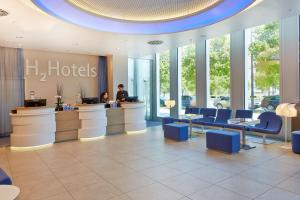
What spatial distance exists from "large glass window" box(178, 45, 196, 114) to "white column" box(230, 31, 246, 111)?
1.96 m

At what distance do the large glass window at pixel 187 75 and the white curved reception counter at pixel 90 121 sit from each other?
429 centimetres

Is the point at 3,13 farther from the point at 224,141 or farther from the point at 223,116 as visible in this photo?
the point at 223,116

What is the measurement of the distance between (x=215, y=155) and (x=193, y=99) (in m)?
4.91

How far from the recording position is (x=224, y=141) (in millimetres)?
5707

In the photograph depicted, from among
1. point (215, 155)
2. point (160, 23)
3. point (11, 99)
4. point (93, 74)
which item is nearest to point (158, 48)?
point (160, 23)

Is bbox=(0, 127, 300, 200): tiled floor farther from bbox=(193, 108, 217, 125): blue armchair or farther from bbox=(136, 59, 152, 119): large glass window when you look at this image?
bbox=(136, 59, 152, 119): large glass window

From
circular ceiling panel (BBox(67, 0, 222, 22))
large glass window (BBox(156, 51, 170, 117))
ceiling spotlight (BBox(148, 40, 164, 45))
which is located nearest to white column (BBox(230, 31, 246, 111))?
ceiling spotlight (BBox(148, 40, 164, 45))

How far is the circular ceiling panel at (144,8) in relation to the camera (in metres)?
5.54

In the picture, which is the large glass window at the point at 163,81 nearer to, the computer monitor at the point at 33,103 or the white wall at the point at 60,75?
the white wall at the point at 60,75

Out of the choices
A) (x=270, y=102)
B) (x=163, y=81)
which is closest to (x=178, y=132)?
(x=270, y=102)

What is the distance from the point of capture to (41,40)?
7.61 m

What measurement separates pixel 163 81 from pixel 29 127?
23.3 feet

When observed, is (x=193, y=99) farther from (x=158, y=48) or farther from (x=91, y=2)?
(x=91, y=2)

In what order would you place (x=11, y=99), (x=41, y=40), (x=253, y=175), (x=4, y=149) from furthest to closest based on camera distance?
(x=11, y=99), (x=41, y=40), (x=4, y=149), (x=253, y=175)
